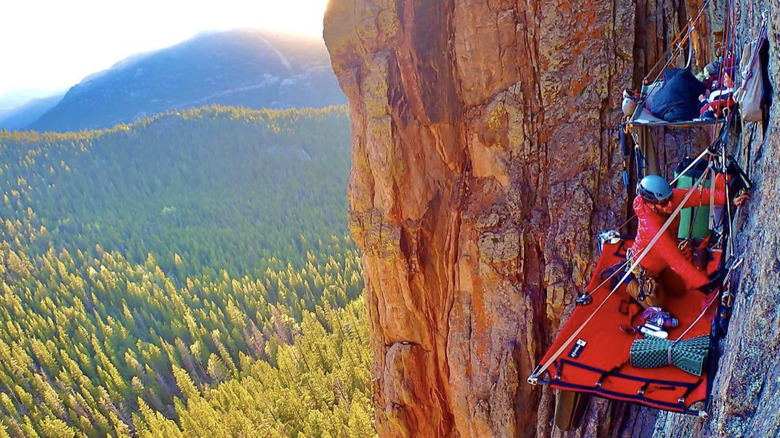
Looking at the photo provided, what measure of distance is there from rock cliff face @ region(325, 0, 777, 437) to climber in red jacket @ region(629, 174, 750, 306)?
5.53 feet

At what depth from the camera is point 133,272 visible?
70562 millimetres

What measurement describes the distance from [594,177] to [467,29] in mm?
3336

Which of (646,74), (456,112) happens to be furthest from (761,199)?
(456,112)

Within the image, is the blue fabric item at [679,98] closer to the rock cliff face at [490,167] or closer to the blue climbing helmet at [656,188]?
the blue climbing helmet at [656,188]

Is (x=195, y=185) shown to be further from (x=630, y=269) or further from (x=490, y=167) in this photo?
(x=630, y=269)

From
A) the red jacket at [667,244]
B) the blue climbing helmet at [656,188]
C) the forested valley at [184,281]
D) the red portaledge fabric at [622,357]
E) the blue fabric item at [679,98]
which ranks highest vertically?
the blue fabric item at [679,98]

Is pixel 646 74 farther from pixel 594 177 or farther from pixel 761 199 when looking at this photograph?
pixel 761 199

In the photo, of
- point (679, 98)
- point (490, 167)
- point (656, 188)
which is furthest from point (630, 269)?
point (490, 167)

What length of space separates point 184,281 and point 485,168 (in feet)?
229

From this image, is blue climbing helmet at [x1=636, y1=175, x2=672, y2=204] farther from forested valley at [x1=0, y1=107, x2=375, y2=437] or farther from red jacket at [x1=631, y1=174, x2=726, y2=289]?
forested valley at [x1=0, y1=107, x2=375, y2=437]

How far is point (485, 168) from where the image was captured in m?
9.55

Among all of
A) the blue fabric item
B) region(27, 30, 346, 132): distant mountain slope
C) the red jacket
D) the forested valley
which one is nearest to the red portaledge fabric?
the red jacket

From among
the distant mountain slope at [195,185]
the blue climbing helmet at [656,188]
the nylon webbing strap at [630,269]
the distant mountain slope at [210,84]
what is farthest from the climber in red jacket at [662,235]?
the distant mountain slope at [210,84]

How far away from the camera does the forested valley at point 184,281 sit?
42062 mm
